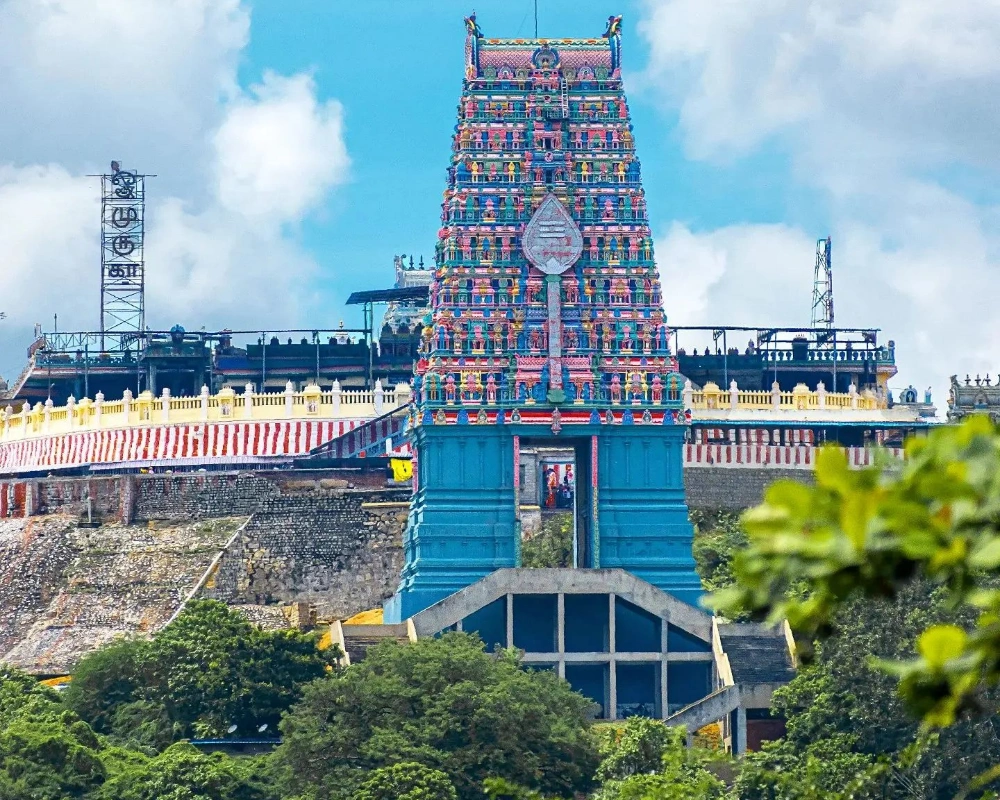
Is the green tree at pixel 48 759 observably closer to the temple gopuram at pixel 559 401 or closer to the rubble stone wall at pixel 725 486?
the temple gopuram at pixel 559 401

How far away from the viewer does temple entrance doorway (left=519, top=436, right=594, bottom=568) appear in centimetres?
6278

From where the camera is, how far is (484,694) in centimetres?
5059

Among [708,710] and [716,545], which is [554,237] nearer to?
[716,545]

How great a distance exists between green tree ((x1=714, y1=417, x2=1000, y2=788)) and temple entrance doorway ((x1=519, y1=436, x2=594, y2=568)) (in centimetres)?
5323

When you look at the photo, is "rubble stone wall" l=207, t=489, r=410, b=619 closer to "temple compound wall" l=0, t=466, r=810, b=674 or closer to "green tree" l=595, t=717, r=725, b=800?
"temple compound wall" l=0, t=466, r=810, b=674

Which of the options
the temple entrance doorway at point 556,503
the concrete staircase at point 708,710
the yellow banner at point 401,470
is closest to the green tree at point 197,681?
the concrete staircase at point 708,710

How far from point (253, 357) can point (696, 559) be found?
28639 millimetres

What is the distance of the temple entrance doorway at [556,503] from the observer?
62.8m

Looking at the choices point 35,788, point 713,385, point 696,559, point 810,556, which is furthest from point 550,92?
point 810,556

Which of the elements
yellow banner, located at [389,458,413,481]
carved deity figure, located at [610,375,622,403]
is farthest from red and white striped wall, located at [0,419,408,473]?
carved deity figure, located at [610,375,622,403]

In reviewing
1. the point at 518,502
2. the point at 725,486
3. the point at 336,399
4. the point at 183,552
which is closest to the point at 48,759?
the point at 518,502

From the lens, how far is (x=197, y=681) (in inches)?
2174

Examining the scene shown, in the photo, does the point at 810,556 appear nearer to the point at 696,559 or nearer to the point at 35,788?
the point at 35,788

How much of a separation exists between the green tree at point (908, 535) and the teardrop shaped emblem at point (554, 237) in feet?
182
